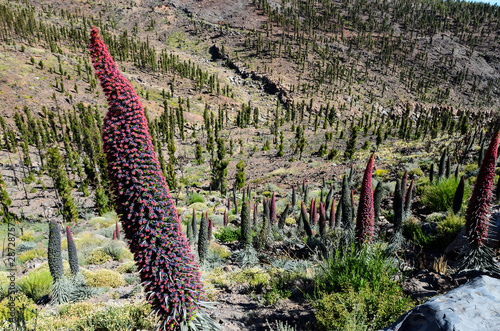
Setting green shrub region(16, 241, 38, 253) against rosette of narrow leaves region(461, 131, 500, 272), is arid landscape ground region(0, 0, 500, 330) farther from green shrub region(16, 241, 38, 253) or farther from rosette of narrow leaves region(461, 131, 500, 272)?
rosette of narrow leaves region(461, 131, 500, 272)

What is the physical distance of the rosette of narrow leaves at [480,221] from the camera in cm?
496

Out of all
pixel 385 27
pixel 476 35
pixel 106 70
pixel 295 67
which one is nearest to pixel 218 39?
pixel 295 67

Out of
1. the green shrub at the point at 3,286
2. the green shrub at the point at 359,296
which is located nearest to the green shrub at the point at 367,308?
the green shrub at the point at 359,296

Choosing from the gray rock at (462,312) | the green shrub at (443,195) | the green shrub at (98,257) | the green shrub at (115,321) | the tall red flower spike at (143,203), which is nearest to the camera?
the gray rock at (462,312)

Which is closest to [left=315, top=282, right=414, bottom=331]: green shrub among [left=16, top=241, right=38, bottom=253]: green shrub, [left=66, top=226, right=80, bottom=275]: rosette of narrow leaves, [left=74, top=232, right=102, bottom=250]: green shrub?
[left=66, top=226, right=80, bottom=275]: rosette of narrow leaves

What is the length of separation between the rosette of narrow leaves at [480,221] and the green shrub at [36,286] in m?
12.8

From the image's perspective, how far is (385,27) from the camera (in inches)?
4646

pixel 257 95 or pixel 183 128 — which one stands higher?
pixel 257 95

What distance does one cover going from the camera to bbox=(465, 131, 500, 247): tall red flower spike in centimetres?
492

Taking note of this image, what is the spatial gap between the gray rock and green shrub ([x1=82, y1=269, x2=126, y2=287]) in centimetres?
1050

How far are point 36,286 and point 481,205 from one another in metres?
13.8

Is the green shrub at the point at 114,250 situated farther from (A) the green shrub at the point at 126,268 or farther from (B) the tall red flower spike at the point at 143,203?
(B) the tall red flower spike at the point at 143,203

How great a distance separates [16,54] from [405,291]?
281ft

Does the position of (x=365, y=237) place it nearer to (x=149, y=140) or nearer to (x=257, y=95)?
(x=149, y=140)
